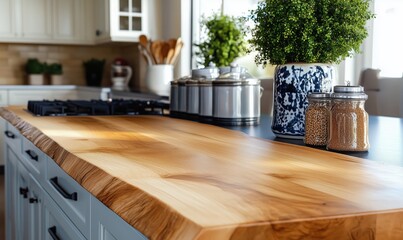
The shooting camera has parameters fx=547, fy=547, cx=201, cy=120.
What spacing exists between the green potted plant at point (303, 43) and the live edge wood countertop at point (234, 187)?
0.60 ft

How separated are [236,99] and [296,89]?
349mm

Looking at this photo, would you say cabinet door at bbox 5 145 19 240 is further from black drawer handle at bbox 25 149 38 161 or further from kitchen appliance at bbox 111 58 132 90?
kitchen appliance at bbox 111 58 132 90

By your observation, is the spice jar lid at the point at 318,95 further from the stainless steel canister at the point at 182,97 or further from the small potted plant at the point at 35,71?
the small potted plant at the point at 35,71

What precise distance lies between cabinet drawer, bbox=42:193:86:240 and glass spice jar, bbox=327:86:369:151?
22.0 inches

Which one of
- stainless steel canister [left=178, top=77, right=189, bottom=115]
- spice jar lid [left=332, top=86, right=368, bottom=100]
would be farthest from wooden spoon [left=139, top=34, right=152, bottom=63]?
spice jar lid [left=332, top=86, right=368, bottom=100]

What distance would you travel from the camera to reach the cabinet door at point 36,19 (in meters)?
5.46

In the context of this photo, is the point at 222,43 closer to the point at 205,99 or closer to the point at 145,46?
the point at 145,46

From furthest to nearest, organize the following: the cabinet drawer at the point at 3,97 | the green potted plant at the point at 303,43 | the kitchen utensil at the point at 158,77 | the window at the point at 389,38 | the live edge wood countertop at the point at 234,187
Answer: the cabinet drawer at the point at 3,97, the kitchen utensil at the point at 158,77, the window at the point at 389,38, the green potted plant at the point at 303,43, the live edge wood countertop at the point at 234,187

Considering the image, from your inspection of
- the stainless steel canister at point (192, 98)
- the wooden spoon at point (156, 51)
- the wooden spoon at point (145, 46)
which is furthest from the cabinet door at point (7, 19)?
the stainless steel canister at point (192, 98)

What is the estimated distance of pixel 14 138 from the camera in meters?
2.29

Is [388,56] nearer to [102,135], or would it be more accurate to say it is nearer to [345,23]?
[345,23]

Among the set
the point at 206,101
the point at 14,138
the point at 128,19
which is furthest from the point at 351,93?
the point at 128,19

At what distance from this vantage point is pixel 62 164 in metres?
1.05

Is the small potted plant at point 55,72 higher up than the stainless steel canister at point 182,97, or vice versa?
the small potted plant at point 55,72
